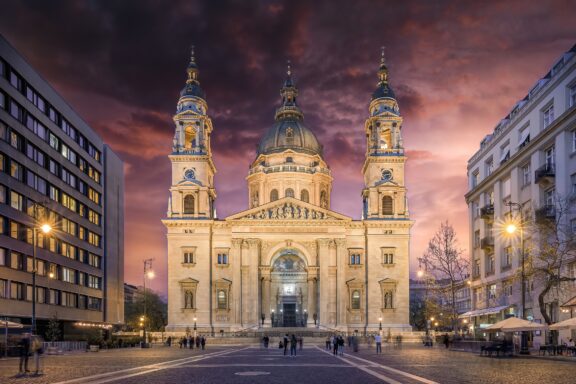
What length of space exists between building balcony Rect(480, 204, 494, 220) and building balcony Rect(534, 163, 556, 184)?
12.6 metres

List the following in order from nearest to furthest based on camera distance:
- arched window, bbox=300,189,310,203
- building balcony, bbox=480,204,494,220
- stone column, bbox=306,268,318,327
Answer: building balcony, bbox=480,204,494,220
stone column, bbox=306,268,318,327
arched window, bbox=300,189,310,203

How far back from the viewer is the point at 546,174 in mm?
47875

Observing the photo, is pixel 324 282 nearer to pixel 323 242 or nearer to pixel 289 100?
pixel 323 242

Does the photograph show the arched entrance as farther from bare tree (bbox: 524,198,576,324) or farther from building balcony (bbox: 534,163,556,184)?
building balcony (bbox: 534,163,556,184)

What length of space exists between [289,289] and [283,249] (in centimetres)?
749

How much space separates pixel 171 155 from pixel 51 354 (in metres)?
46.0

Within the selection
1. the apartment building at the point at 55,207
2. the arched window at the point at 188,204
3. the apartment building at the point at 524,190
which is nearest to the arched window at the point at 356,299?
the apartment building at the point at 524,190

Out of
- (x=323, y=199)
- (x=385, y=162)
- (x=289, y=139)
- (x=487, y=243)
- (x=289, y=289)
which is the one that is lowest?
(x=289, y=289)

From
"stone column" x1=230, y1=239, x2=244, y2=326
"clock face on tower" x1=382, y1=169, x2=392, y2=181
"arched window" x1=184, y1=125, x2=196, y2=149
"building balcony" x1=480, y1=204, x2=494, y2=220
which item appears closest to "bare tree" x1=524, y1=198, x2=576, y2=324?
"building balcony" x1=480, y1=204, x2=494, y2=220

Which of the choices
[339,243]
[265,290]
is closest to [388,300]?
[339,243]

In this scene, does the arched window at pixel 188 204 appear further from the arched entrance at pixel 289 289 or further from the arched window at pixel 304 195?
the arched window at pixel 304 195

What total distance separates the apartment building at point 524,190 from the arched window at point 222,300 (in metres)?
32.8

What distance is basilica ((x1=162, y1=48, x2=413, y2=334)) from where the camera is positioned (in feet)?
292

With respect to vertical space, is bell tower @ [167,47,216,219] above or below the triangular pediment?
above
